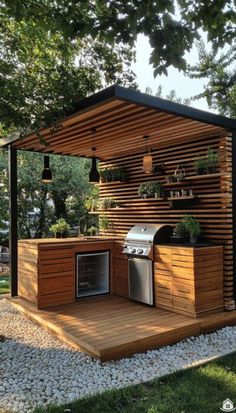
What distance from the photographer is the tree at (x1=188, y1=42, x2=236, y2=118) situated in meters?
9.59

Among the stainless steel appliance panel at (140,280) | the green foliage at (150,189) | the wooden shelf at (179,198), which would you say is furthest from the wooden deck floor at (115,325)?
the green foliage at (150,189)

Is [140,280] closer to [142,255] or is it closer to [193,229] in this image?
[142,255]

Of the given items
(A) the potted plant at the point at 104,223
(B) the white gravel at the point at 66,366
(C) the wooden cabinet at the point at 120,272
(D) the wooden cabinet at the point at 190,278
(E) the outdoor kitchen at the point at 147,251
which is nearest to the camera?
(B) the white gravel at the point at 66,366

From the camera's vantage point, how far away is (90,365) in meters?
3.61

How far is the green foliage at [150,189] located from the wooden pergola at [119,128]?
2.39ft

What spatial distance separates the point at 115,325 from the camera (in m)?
4.59

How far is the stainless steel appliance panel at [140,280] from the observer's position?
5473mm

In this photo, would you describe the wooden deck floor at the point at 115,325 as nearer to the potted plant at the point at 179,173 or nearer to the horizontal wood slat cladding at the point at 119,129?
the potted plant at the point at 179,173

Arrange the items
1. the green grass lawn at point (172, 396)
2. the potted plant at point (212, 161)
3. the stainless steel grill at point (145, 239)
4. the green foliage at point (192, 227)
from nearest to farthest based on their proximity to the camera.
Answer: the green grass lawn at point (172, 396) → the potted plant at point (212, 161) → the green foliage at point (192, 227) → the stainless steel grill at point (145, 239)

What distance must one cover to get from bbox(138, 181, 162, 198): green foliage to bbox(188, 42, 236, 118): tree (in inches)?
171

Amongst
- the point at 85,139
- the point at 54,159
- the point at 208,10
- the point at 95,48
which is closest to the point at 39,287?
the point at 85,139

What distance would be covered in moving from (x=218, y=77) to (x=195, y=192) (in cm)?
558

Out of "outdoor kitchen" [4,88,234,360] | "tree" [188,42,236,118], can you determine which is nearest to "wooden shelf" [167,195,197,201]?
"outdoor kitchen" [4,88,234,360]

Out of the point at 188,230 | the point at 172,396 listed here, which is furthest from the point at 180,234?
the point at 172,396
